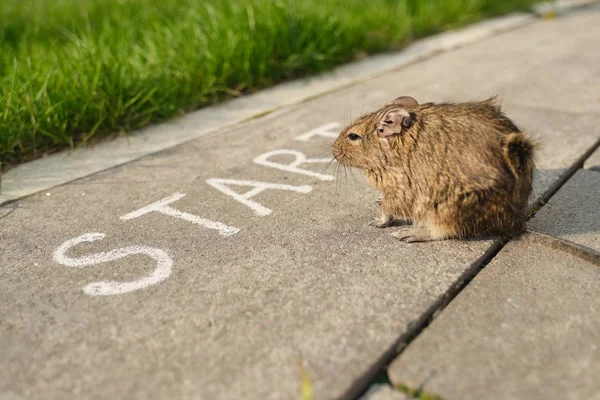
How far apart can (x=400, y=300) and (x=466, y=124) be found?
0.97 metres

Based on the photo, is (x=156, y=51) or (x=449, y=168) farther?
(x=156, y=51)

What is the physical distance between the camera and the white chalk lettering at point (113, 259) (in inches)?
112

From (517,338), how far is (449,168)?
0.89 meters

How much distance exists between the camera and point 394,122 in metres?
3.15

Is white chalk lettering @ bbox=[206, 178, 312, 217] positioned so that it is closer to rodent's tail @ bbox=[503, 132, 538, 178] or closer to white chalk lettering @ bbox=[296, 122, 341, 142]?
white chalk lettering @ bbox=[296, 122, 341, 142]

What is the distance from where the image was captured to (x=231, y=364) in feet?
7.64

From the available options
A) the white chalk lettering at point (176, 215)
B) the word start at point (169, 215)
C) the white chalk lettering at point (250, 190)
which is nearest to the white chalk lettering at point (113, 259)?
the word start at point (169, 215)

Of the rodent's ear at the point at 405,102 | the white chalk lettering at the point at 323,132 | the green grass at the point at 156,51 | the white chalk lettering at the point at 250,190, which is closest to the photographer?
the rodent's ear at the point at 405,102

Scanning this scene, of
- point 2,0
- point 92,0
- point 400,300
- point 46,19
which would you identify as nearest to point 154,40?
point 46,19

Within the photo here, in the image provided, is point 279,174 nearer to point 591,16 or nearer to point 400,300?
point 400,300

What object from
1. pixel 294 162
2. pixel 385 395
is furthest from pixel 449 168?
pixel 294 162

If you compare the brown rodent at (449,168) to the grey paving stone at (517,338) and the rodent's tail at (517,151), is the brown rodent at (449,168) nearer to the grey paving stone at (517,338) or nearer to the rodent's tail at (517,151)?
the rodent's tail at (517,151)

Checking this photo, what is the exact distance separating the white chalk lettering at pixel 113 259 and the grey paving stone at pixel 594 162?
2724 millimetres

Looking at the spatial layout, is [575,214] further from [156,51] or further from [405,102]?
[156,51]
